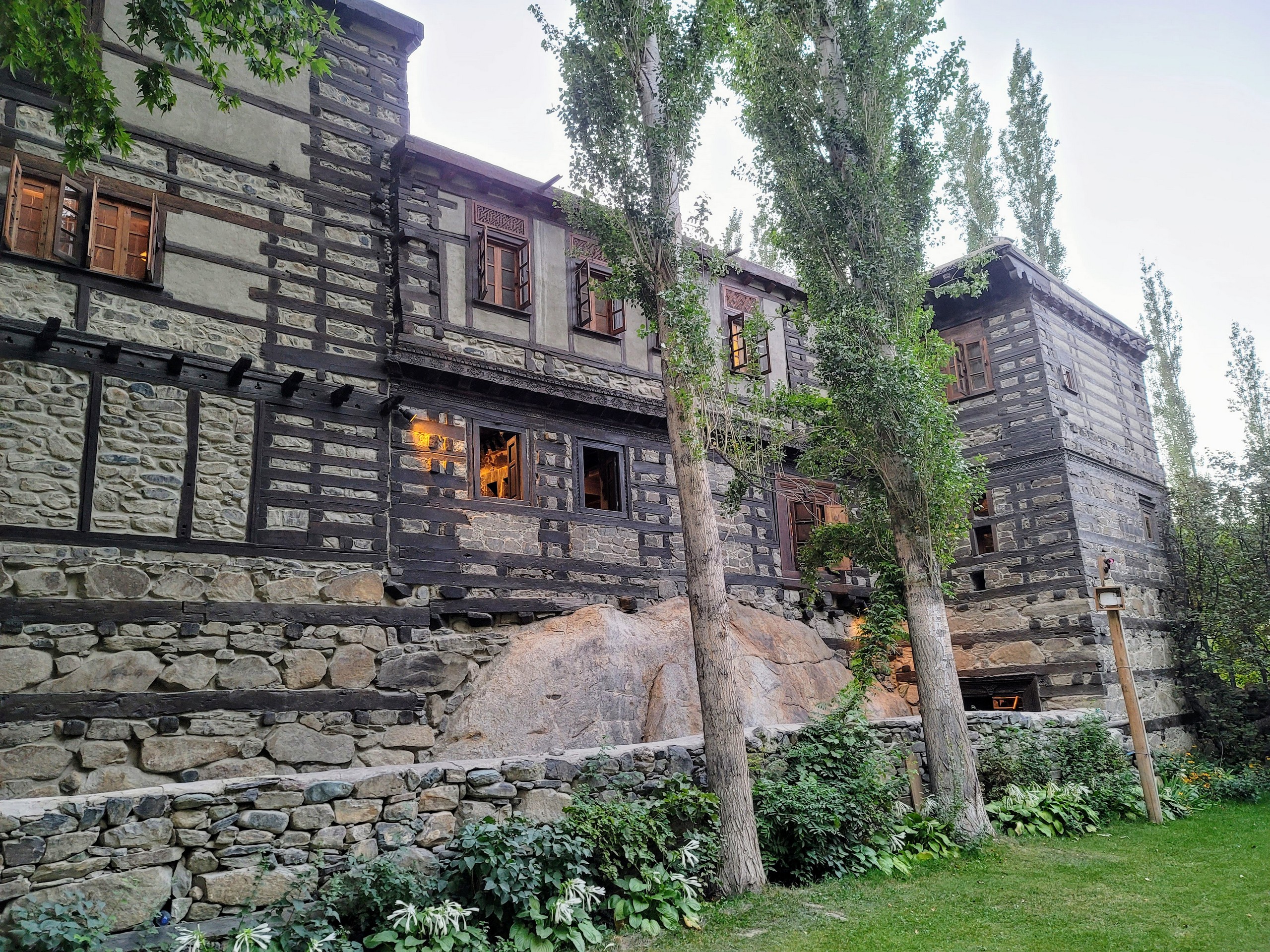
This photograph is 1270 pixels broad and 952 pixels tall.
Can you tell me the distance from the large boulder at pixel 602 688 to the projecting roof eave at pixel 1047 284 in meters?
7.66

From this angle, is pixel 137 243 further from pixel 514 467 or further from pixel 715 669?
pixel 715 669

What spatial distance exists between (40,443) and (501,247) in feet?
21.1

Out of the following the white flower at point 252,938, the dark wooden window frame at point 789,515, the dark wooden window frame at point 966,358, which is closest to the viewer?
the white flower at point 252,938

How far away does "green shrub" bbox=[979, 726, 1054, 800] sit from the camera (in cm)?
1123

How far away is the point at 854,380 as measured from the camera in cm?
1064

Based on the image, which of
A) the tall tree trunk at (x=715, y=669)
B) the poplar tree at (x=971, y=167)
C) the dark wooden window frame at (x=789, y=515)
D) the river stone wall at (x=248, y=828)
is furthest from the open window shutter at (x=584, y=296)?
the poplar tree at (x=971, y=167)

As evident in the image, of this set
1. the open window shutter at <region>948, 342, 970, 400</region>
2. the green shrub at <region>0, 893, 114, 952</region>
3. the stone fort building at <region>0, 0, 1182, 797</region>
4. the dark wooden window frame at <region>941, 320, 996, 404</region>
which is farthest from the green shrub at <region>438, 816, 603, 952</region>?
the open window shutter at <region>948, 342, 970, 400</region>

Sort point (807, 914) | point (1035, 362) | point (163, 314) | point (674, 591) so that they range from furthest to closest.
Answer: point (1035, 362), point (674, 591), point (163, 314), point (807, 914)

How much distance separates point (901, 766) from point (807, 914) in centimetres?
378

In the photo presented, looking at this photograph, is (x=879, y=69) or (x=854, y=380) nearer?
(x=854, y=380)

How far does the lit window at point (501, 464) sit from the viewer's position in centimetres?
1182

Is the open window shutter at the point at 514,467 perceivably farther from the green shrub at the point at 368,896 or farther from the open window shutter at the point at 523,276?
the green shrub at the point at 368,896

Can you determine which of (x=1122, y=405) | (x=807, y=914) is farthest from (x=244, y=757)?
(x=1122, y=405)

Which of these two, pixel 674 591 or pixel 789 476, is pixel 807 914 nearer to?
pixel 674 591
